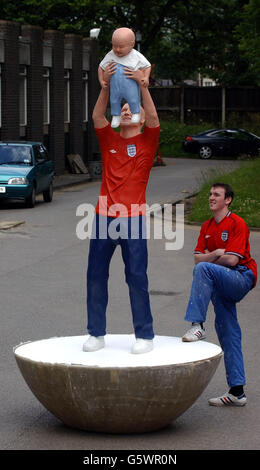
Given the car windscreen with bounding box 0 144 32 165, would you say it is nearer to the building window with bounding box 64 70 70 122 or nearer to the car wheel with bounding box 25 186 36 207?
the car wheel with bounding box 25 186 36 207

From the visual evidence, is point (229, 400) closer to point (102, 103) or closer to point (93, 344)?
point (93, 344)

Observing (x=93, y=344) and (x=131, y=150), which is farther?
(x=131, y=150)

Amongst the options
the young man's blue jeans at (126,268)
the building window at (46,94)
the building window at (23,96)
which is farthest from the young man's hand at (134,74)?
the building window at (46,94)

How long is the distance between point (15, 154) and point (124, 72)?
19.6 metres

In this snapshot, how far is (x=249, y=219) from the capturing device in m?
21.9

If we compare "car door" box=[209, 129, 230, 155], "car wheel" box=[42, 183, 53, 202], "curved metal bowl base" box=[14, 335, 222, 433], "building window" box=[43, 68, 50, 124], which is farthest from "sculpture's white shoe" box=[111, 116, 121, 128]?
"car door" box=[209, 129, 230, 155]

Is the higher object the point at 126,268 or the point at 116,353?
A: the point at 126,268

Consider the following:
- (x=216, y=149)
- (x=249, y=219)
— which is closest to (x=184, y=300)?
(x=249, y=219)

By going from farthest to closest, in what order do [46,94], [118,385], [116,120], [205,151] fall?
[205,151]
[46,94]
[116,120]
[118,385]

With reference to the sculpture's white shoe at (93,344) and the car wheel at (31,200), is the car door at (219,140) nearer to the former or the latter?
the car wheel at (31,200)

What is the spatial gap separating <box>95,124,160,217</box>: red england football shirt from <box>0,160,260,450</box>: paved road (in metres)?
1.62

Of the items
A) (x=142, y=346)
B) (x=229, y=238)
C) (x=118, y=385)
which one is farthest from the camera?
(x=229, y=238)

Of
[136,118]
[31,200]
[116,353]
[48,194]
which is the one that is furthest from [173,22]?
[116,353]

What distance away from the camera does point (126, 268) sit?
732 cm
